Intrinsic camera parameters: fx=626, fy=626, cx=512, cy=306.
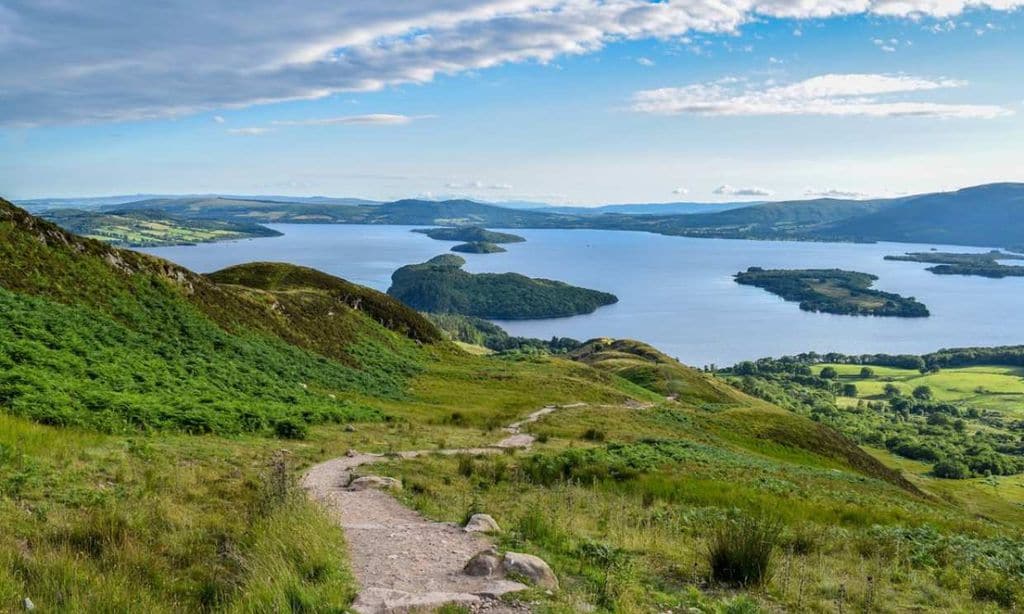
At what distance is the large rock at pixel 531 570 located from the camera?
28.9ft

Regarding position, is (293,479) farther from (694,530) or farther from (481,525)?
(694,530)

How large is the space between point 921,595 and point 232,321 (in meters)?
38.4

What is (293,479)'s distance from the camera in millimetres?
12398

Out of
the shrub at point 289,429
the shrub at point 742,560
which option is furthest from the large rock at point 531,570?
the shrub at point 289,429

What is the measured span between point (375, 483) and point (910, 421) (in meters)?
186

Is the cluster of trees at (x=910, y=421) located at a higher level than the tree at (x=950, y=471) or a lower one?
lower

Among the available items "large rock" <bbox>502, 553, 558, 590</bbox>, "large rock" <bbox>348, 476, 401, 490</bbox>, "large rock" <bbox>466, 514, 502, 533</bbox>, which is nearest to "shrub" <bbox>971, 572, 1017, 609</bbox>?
"large rock" <bbox>502, 553, 558, 590</bbox>

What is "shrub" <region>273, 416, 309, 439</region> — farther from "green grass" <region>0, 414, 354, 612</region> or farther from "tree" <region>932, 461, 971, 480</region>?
"tree" <region>932, 461, 971, 480</region>

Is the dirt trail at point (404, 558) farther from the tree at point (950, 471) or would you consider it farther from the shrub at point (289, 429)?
the tree at point (950, 471)

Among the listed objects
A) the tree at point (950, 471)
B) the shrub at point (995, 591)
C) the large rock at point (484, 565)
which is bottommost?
the tree at point (950, 471)

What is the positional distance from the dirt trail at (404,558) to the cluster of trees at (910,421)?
4494 inches

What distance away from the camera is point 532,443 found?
30266 millimetres

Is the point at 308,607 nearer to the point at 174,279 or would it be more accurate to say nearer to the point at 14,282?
the point at 14,282

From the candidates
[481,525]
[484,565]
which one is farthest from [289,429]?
[484,565]
